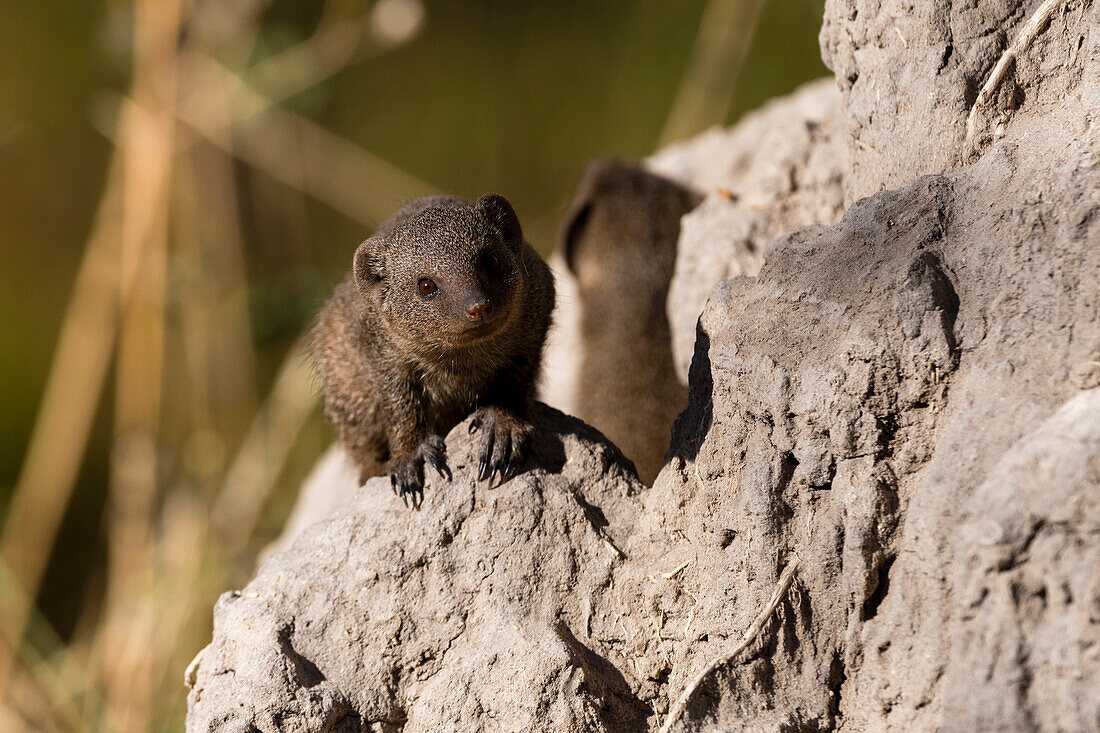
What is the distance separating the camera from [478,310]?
2.38 m

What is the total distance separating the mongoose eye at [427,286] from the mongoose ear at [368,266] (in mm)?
155

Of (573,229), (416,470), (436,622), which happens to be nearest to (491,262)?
(416,470)

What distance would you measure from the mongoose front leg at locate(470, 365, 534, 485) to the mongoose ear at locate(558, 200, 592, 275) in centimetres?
125

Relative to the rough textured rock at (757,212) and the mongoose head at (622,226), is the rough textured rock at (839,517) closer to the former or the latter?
the rough textured rock at (757,212)

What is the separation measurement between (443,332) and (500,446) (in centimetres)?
38

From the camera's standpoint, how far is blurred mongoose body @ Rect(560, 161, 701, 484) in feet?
10.7

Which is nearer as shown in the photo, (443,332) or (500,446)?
(500,446)

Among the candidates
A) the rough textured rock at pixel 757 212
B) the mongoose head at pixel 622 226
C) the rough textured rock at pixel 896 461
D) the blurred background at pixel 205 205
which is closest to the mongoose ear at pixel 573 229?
the mongoose head at pixel 622 226

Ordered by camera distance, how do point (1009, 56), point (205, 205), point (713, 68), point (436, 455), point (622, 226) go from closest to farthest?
point (1009, 56) → point (436, 455) → point (622, 226) → point (205, 205) → point (713, 68)

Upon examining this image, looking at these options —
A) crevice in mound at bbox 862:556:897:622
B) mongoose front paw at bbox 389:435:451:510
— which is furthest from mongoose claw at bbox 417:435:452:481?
crevice in mound at bbox 862:556:897:622

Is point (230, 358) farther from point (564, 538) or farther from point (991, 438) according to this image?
point (991, 438)

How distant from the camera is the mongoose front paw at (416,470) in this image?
7.54 ft

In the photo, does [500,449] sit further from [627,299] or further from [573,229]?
[573,229]

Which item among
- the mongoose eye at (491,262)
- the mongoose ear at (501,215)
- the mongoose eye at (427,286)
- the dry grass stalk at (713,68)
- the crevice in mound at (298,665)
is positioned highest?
the dry grass stalk at (713,68)
